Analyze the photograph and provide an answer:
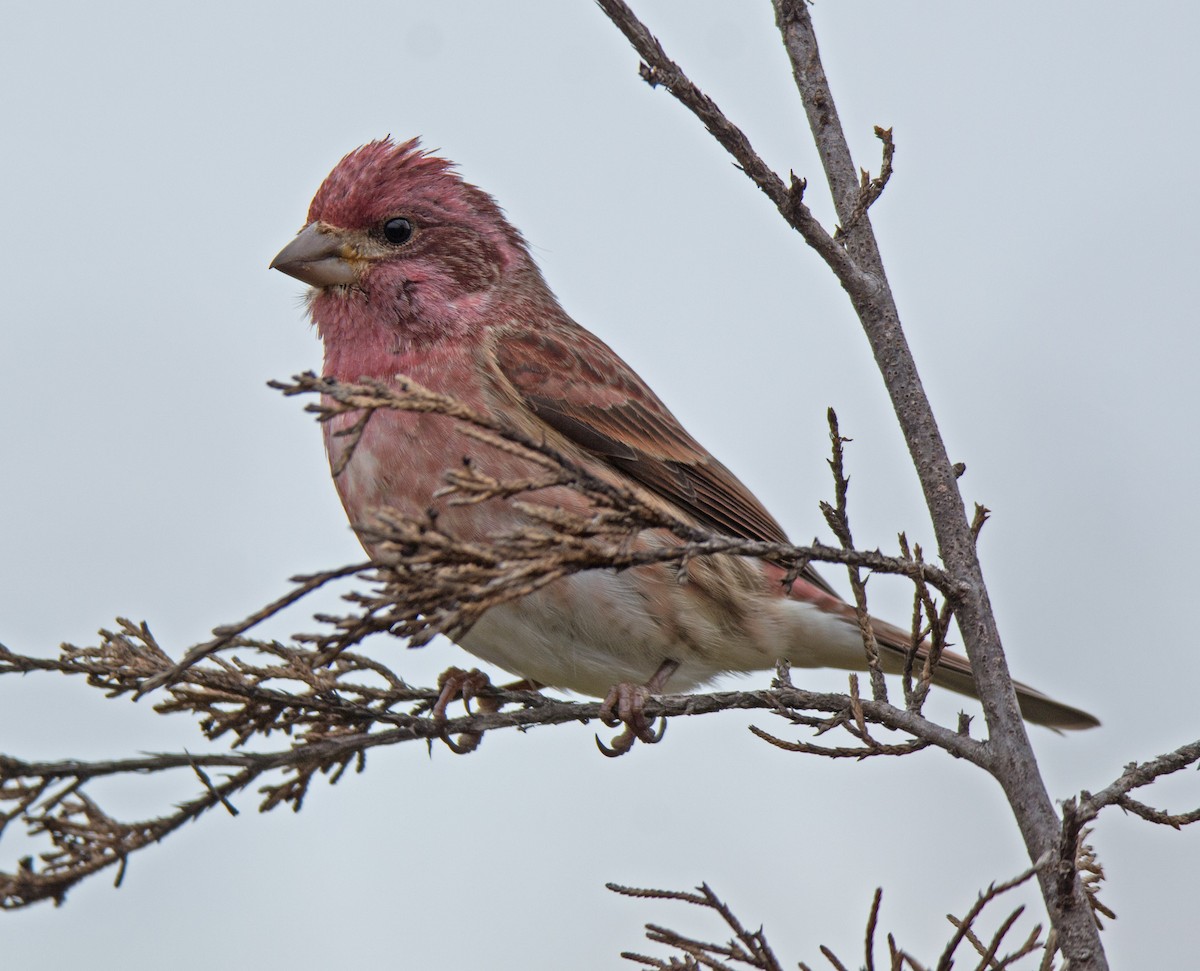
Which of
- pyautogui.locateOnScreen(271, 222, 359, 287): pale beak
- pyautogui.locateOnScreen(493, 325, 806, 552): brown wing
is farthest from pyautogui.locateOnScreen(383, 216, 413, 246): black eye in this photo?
pyautogui.locateOnScreen(493, 325, 806, 552): brown wing

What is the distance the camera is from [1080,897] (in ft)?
8.89

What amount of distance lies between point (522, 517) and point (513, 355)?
1.06m

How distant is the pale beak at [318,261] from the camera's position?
5352mm

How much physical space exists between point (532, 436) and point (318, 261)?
1099 millimetres

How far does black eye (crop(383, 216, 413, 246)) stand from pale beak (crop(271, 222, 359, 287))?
18cm

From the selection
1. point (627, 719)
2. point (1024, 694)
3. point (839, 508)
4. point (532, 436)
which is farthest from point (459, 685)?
point (1024, 694)

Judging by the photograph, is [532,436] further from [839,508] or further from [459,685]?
[839,508]

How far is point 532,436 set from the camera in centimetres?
515

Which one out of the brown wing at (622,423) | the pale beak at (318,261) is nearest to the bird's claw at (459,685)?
the brown wing at (622,423)

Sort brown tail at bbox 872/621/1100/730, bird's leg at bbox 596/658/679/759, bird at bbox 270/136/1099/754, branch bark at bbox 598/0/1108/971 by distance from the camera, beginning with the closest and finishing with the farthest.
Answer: branch bark at bbox 598/0/1108/971 < bird's leg at bbox 596/658/679/759 < bird at bbox 270/136/1099/754 < brown tail at bbox 872/621/1100/730

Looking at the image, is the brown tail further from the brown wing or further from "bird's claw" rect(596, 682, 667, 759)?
"bird's claw" rect(596, 682, 667, 759)

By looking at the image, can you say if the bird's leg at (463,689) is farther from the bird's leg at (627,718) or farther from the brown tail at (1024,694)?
the brown tail at (1024,694)

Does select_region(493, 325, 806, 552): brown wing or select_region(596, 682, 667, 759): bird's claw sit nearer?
select_region(596, 682, 667, 759): bird's claw

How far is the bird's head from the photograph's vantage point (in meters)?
→ 5.37
